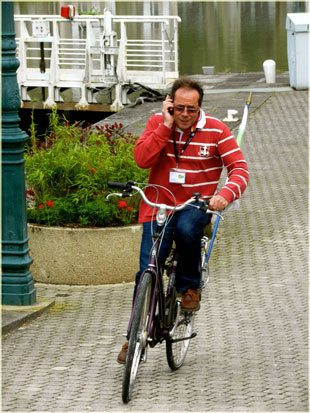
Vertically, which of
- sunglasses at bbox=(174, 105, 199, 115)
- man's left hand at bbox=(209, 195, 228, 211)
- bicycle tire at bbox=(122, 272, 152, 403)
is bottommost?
bicycle tire at bbox=(122, 272, 152, 403)

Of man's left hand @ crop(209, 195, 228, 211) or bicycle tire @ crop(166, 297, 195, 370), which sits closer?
man's left hand @ crop(209, 195, 228, 211)

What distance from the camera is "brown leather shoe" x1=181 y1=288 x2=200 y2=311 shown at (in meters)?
6.25

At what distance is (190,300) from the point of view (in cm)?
626

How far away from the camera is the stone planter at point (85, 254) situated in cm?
808

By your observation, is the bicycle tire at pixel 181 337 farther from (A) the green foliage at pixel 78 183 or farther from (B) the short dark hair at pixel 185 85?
(A) the green foliage at pixel 78 183

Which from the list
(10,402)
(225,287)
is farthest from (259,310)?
(10,402)

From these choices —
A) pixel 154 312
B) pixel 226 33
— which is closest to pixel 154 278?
pixel 154 312

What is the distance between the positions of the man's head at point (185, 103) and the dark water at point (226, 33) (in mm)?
21432

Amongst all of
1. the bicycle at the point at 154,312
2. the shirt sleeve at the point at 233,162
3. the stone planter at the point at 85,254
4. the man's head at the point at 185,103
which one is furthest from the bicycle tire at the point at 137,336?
the stone planter at the point at 85,254

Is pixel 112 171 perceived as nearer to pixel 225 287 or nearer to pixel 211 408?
pixel 225 287

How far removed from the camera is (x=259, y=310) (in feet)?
24.7

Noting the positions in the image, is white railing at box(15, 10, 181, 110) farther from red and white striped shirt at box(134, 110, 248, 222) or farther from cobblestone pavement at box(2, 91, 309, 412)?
red and white striped shirt at box(134, 110, 248, 222)

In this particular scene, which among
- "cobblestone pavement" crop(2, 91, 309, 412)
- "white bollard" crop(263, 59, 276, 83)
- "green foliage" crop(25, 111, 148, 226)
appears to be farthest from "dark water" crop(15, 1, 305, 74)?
"green foliage" crop(25, 111, 148, 226)

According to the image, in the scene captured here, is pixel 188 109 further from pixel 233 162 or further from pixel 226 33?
pixel 226 33
